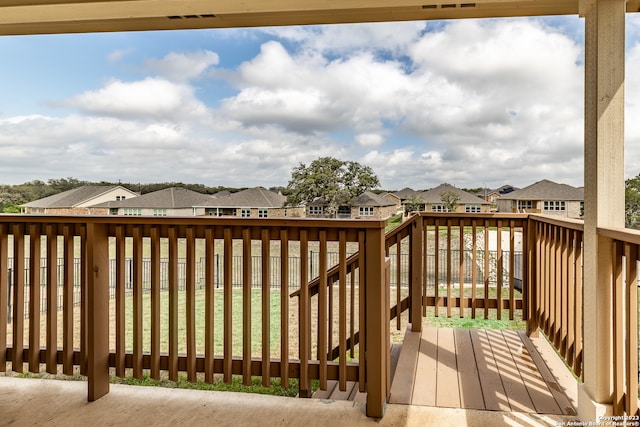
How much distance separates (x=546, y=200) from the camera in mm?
3402

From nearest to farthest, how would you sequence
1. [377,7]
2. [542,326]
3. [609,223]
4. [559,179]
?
[609,223]
[377,7]
[542,326]
[559,179]

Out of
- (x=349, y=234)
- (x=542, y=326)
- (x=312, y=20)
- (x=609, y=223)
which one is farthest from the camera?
(x=542, y=326)

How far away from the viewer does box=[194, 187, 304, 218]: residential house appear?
284cm

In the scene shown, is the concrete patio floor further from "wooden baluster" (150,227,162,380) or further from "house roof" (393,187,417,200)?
"house roof" (393,187,417,200)

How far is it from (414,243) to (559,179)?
4.78ft

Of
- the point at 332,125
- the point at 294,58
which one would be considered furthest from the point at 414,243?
the point at 294,58

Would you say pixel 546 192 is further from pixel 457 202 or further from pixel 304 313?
pixel 304 313

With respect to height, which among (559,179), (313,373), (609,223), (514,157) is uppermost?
(514,157)

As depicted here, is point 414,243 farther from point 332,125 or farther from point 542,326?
point 332,125

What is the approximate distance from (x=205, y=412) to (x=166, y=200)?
5.88 ft

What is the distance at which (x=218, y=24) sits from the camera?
2.56m

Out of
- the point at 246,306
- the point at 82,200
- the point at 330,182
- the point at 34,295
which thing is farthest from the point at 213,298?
the point at 330,182

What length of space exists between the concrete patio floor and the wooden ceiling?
2.17m

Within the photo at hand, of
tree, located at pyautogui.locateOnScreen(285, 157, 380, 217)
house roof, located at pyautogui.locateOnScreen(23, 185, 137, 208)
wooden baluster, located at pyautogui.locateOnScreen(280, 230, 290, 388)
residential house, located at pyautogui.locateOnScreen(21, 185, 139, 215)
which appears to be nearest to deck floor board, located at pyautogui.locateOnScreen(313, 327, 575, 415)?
wooden baluster, located at pyautogui.locateOnScreen(280, 230, 290, 388)
